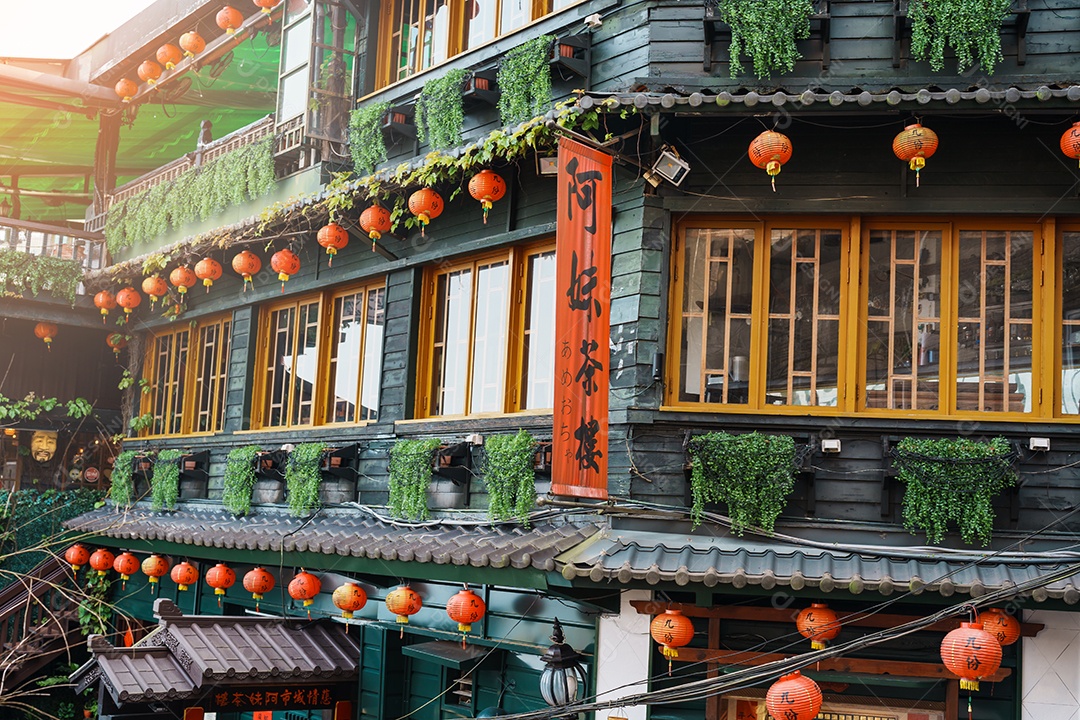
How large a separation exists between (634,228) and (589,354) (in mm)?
1599

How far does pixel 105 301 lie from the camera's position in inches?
722

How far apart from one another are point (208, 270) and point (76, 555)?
490cm

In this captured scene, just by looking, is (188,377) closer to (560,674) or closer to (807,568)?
(560,674)

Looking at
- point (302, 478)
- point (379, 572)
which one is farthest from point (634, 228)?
Result: point (302, 478)

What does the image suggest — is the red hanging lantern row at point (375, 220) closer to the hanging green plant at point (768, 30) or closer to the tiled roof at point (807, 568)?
the hanging green plant at point (768, 30)

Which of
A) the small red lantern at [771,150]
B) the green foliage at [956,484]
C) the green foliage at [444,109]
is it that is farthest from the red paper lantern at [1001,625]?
the green foliage at [444,109]

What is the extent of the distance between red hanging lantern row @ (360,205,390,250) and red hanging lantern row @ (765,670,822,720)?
22.1 feet

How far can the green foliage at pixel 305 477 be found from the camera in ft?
45.9

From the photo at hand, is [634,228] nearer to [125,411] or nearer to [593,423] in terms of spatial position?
[593,423]

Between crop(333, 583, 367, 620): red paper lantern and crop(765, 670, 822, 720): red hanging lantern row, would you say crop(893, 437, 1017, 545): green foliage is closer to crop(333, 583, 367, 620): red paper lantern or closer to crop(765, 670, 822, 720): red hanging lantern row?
crop(765, 670, 822, 720): red hanging lantern row

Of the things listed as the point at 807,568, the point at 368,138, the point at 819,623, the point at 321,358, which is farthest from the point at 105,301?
the point at 819,623

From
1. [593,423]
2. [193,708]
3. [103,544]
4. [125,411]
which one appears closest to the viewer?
[593,423]

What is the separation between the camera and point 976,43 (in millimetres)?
9992

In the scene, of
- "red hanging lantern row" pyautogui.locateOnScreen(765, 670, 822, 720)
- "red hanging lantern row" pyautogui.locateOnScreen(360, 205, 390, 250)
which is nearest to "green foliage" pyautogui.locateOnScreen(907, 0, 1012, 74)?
"red hanging lantern row" pyautogui.locateOnScreen(765, 670, 822, 720)
